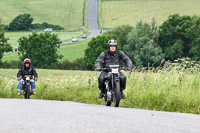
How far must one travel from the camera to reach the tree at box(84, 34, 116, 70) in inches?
3610

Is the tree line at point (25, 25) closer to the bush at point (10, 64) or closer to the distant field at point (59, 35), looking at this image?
the distant field at point (59, 35)

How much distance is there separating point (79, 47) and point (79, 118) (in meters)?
102

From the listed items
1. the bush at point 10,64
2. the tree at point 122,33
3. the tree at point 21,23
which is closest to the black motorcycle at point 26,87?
the bush at point 10,64

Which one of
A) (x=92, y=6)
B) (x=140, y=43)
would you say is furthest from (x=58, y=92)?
(x=92, y=6)

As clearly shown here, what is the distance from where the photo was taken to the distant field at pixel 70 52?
322 feet

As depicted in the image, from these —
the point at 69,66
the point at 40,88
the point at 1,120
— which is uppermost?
the point at 1,120

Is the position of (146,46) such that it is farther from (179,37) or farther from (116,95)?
(116,95)

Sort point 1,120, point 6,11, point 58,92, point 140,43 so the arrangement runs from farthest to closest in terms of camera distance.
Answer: point 6,11, point 140,43, point 58,92, point 1,120

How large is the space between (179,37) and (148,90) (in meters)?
76.5

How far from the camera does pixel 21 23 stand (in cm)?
13338

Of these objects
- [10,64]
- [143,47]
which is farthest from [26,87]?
[10,64]

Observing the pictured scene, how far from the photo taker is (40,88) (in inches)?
629

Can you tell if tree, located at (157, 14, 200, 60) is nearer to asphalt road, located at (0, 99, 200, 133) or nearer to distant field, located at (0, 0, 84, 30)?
distant field, located at (0, 0, 84, 30)

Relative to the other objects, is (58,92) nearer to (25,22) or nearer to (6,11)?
(25,22)
